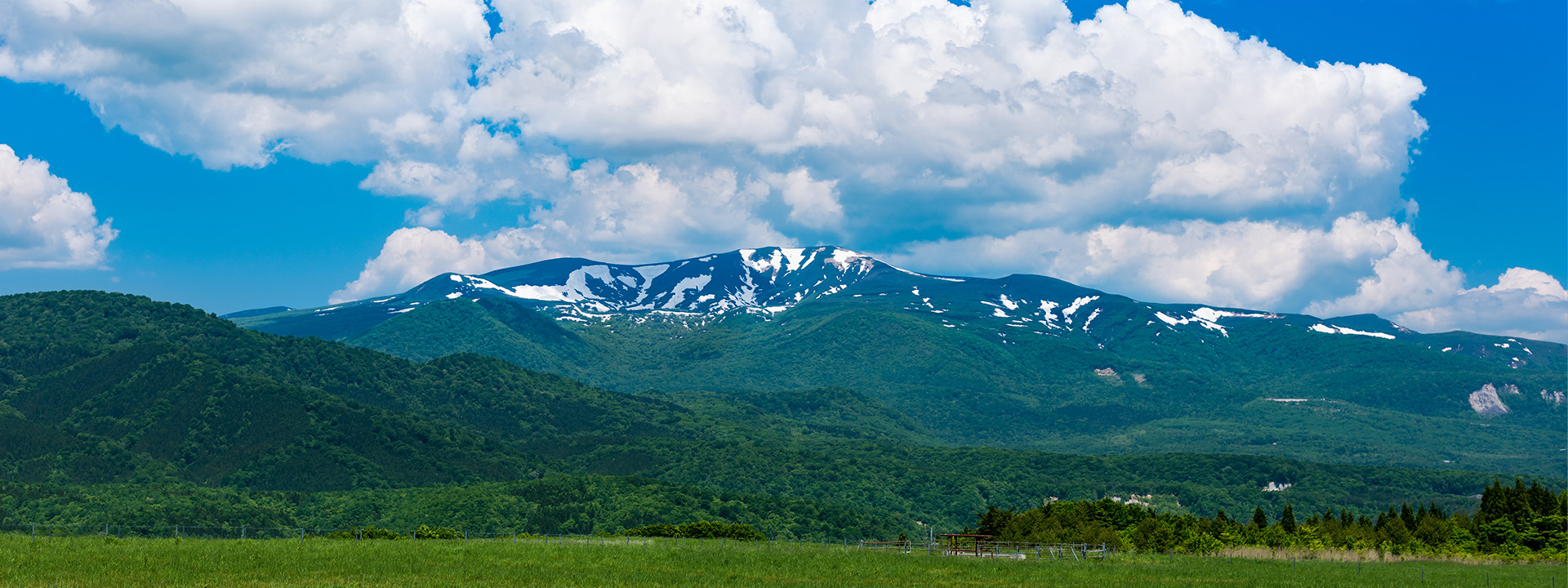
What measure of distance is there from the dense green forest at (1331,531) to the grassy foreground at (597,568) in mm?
12424

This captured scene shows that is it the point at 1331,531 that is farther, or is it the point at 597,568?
the point at 1331,531

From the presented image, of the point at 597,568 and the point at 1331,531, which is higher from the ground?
the point at 597,568

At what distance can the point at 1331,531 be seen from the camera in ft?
428

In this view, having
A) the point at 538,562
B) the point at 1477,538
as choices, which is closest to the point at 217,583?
the point at 538,562

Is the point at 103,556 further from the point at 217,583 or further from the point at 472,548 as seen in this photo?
the point at 472,548

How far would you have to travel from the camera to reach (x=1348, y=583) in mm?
85062

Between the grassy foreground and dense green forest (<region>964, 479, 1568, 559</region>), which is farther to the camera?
A: dense green forest (<region>964, 479, 1568, 559</region>)

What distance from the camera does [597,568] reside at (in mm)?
85062

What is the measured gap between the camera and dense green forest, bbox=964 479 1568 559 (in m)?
119

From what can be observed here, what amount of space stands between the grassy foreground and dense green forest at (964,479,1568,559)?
1242cm

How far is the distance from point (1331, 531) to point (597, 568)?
8250cm

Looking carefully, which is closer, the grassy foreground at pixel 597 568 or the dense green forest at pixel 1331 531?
the grassy foreground at pixel 597 568

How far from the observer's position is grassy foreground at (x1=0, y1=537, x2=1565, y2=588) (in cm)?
7400

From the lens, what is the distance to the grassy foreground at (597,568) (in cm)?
7400
